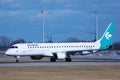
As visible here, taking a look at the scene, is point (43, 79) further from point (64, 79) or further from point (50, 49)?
point (50, 49)

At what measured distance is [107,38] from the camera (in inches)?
3076

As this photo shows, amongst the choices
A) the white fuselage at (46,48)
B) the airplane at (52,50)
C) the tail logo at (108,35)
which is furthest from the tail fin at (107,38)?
the white fuselage at (46,48)

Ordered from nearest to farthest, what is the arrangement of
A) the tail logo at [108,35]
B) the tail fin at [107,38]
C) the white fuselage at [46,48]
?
the white fuselage at [46,48] < the tail fin at [107,38] < the tail logo at [108,35]

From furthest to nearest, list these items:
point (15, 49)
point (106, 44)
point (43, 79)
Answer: point (106, 44), point (15, 49), point (43, 79)

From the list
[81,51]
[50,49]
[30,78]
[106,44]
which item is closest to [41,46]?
[50,49]

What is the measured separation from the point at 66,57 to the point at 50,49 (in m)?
2.87

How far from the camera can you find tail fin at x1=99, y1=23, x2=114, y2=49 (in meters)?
76.3

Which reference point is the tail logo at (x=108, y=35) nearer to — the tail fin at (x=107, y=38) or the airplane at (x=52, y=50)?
the tail fin at (x=107, y=38)

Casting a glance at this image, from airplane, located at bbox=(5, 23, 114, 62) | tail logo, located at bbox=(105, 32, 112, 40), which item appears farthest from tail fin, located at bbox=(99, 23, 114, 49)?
airplane, located at bbox=(5, 23, 114, 62)

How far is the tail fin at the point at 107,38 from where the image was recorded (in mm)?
76275

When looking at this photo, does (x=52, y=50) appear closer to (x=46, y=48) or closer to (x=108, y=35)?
(x=46, y=48)

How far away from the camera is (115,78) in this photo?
110 feet

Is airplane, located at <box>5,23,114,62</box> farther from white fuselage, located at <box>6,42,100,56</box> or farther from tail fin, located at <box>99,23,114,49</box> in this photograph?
tail fin, located at <box>99,23,114,49</box>

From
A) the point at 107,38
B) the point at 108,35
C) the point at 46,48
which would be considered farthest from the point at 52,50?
the point at 108,35
